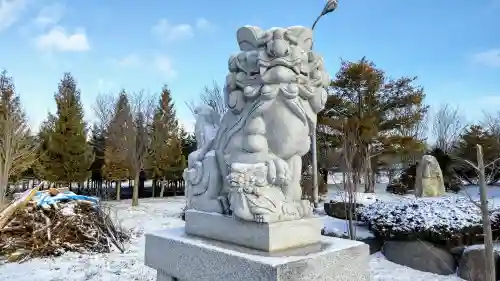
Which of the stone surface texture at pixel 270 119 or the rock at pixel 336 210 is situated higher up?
the stone surface texture at pixel 270 119

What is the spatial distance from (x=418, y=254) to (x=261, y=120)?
4.71m

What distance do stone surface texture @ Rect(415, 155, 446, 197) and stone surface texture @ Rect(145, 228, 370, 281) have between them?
9.11 meters

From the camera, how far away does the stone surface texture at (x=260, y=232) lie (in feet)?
6.98

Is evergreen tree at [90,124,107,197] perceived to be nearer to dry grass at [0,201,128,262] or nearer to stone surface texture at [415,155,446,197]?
dry grass at [0,201,128,262]

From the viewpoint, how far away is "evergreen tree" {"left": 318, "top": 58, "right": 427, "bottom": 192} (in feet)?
52.8

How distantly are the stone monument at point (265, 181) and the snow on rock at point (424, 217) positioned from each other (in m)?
4.02

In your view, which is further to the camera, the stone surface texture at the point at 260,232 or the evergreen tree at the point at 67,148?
the evergreen tree at the point at 67,148

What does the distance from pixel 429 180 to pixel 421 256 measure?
5.42 m

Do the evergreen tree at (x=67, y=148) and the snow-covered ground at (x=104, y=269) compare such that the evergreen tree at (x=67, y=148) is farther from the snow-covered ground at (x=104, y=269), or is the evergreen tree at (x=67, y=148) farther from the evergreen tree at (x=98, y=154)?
the snow-covered ground at (x=104, y=269)

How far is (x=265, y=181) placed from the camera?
2.26 meters

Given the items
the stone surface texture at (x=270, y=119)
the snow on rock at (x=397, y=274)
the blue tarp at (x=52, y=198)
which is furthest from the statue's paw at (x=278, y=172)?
the blue tarp at (x=52, y=198)

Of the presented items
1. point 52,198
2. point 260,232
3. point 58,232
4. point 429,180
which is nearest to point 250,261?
point 260,232

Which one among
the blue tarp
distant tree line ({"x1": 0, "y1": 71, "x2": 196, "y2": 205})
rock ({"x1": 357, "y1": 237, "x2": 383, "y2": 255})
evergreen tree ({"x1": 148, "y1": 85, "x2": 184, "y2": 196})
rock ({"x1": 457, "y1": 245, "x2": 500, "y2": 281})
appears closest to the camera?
rock ({"x1": 457, "y1": 245, "x2": 500, "y2": 281})

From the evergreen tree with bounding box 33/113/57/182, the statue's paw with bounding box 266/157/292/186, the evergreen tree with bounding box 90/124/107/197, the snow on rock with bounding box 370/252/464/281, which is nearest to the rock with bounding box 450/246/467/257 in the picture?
the snow on rock with bounding box 370/252/464/281
